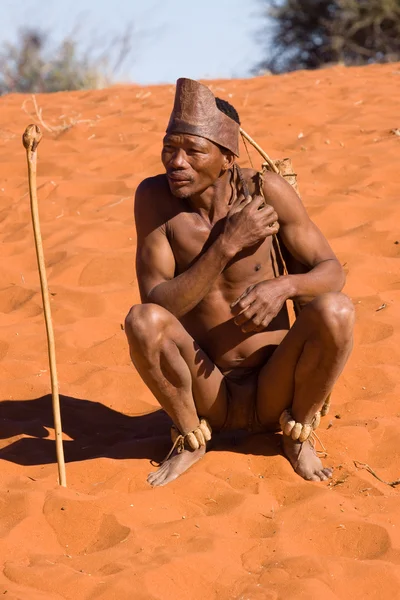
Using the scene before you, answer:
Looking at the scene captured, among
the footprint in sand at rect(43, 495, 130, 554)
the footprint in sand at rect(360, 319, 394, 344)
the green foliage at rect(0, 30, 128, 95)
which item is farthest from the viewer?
the green foliage at rect(0, 30, 128, 95)

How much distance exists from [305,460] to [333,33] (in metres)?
15.3

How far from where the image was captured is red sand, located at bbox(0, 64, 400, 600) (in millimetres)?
2984

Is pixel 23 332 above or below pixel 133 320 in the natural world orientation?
below

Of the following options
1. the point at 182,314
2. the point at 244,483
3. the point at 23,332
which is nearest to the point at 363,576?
the point at 244,483

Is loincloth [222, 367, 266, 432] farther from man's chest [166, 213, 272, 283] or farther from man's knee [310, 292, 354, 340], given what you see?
man's knee [310, 292, 354, 340]

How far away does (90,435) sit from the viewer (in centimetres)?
427

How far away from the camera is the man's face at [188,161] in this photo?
11.9ft

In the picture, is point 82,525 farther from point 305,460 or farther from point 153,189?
point 153,189

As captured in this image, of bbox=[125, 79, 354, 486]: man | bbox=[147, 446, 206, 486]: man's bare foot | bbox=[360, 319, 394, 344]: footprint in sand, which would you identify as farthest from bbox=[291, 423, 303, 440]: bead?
bbox=[360, 319, 394, 344]: footprint in sand

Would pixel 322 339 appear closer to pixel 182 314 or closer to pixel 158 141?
pixel 182 314

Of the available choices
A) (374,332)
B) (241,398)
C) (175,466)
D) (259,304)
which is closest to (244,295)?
(259,304)

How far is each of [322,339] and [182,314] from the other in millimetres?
527

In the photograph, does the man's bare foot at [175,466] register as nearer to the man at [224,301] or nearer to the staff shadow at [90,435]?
the man at [224,301]

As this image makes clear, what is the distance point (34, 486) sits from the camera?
3.54 metres
